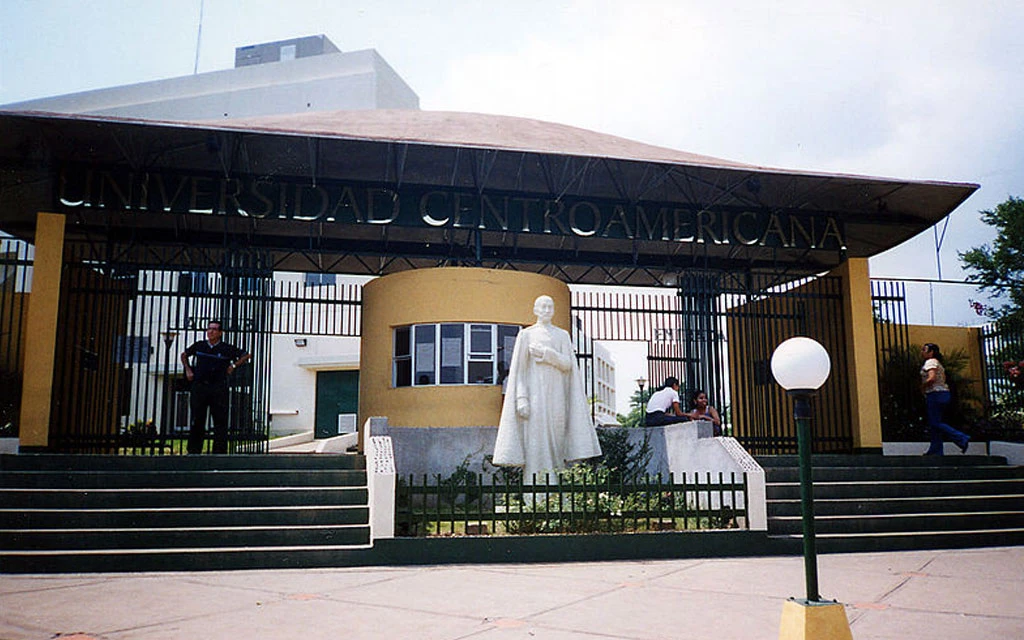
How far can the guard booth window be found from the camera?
48.2 ft

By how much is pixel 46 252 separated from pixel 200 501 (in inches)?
257

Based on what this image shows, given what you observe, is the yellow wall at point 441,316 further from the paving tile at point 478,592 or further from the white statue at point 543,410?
the paving tile at point 478,592

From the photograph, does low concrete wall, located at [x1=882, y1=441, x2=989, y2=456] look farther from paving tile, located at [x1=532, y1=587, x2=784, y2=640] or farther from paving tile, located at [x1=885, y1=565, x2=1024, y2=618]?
paving tile, located at [x1=532, y1=587, x2=784, y2=640]

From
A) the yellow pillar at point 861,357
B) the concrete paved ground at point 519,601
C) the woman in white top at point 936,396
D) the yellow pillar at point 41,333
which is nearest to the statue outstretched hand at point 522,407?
the concrete paved ground at point 519,601

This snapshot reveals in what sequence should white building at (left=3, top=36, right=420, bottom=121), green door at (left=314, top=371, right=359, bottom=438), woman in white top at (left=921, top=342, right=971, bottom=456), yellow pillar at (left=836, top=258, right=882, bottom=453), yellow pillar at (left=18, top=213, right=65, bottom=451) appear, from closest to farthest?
1. yellow pillar at (left=18, top=213, right=65, bottom=451)
2. woman in white top at (left=921, top=342, right=971, bottom=456)
3. yellow pillar at (left=836, top=258, right=882, bottom=453)
4. green door at (left=314, top=371, right=359, bottom=438)
5. white building at (left=3, top=36, right=420, bottom=121)

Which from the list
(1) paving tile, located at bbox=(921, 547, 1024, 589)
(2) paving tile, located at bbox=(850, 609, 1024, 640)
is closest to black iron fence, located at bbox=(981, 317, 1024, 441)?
(1) paving tile, located at bbox=(921, 547, 1024, 589)

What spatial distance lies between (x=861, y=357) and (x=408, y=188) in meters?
9.53

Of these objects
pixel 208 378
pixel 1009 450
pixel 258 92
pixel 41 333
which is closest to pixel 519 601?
pixel 208 378

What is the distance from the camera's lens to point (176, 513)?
9.24 metres

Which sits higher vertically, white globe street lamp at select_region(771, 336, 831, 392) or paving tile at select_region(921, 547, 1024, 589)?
white globe street lamp at select_region(771, 336, 831, 392)

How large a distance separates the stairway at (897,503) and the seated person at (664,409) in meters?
1.80

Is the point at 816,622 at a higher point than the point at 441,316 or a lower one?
lower

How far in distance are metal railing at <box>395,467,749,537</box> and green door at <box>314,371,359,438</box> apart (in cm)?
2029

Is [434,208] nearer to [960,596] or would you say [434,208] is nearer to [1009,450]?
[1009,450]
